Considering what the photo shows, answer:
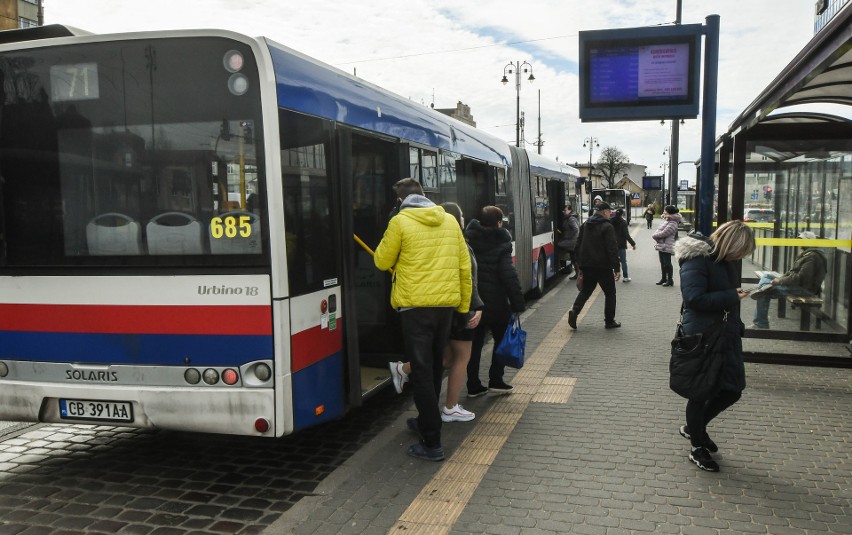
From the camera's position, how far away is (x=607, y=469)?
16.4ft

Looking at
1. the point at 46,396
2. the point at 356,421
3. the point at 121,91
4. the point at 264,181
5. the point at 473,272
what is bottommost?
the point at 356,421

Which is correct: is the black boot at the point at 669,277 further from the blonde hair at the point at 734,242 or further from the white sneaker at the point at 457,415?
the blonde hair at the point at 734,242

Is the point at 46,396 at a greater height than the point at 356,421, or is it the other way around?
the point at 46,396

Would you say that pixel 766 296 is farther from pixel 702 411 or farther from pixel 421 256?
pixel 421 256

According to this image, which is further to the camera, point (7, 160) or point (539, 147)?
point (539, 147)

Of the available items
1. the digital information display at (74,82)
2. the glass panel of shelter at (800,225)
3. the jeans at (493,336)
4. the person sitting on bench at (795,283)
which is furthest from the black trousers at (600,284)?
the digital information display at (74,82)

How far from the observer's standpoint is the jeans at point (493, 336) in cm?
668

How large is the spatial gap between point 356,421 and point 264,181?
2713 millimetres

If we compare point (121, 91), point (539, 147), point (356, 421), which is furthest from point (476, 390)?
point (539, 147)

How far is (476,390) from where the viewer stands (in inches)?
274

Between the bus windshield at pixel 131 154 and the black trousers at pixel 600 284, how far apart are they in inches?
265

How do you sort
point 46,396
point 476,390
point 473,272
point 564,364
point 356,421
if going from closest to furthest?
point 46,396, point 473,272, point 356,421, point 476,390, point 564,364

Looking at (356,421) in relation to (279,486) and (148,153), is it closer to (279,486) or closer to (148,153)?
(279,486)

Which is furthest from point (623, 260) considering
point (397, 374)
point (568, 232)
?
point (397, 374)
